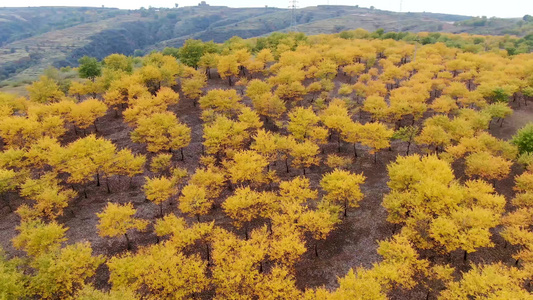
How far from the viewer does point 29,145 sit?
70.6 m

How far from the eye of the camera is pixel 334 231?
53938 mm

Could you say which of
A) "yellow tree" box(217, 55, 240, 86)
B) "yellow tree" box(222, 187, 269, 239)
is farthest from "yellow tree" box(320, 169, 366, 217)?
"yellow tree" box(217, 55, 240, 86)

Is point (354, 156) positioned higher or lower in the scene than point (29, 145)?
lower

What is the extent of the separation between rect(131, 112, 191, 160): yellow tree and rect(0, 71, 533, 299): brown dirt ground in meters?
5.42

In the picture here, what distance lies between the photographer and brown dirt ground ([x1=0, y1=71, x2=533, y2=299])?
153 feet

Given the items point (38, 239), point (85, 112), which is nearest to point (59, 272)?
point (38, 239)

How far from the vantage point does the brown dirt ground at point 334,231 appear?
46531 millimetres

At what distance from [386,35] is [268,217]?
510ft

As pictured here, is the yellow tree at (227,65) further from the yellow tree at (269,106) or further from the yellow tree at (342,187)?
the yellow tree at (342,187)

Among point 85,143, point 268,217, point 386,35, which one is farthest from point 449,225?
point 386,35

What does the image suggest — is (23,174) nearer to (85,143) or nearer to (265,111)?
(85,143)

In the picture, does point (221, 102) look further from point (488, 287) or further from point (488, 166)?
point (488, 287)

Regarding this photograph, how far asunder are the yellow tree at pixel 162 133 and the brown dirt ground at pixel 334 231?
5424mm

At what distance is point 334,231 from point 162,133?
48.1 metres
